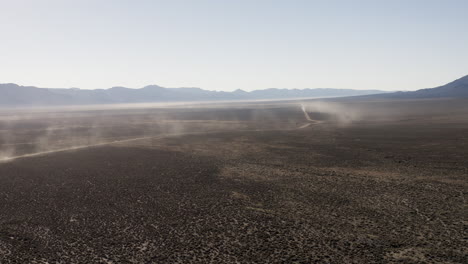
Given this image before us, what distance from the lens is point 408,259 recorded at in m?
11.3

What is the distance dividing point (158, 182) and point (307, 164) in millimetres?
11239

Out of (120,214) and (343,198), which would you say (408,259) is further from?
(120,214)

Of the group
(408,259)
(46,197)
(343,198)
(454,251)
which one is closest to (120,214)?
(46,197)

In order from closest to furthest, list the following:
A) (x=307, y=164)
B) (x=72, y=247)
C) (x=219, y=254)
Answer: (x=219, y=254) → (x=72, y=247) → (x=307, y=164)

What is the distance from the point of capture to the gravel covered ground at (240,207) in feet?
40.4

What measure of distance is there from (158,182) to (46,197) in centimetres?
638

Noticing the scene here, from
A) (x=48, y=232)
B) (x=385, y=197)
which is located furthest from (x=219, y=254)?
(x=385, y=197)

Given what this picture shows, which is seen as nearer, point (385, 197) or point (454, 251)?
point (454, 251)

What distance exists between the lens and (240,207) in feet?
55.6

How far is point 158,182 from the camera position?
2206cm

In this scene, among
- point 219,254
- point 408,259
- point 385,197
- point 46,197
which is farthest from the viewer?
point 46,197

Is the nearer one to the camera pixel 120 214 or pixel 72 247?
pixel 72 247

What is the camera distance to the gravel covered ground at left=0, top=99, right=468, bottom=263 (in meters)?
12.3

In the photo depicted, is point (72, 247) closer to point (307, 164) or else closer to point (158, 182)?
point (158, 182)
